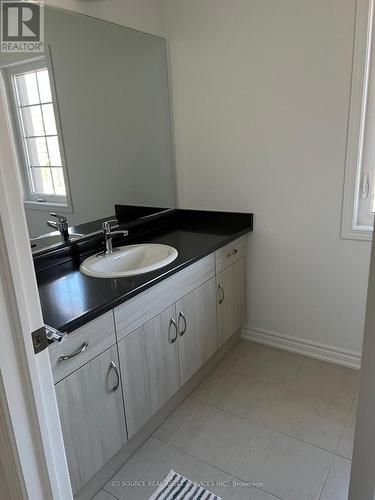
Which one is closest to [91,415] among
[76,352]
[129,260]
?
[76,352]

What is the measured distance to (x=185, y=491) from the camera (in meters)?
1.55

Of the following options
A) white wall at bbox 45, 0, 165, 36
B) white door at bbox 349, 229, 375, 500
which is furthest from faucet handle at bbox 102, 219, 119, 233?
white door at bbox 349, 229, 375, 500

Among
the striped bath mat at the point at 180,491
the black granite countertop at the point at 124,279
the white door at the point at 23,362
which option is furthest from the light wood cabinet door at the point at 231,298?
the white door at the point at 23,362

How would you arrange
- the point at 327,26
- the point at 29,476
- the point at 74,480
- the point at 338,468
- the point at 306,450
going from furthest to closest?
the point at 327,26
the point at 306,450
the point at 338,468
the point at 74,480
the point at 29,476

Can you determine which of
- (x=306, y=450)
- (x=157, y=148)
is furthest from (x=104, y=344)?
(x=157, y=148)

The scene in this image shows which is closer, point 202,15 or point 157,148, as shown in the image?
point 202,15

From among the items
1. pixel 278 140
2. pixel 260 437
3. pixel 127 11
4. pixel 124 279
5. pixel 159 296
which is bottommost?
pixel 260 437

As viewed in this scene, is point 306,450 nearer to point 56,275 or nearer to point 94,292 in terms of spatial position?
point 94,292

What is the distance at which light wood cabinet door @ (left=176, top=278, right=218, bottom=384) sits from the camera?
1903mm

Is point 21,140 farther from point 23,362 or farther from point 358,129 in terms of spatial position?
point 358,129

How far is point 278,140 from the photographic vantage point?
7.21ft

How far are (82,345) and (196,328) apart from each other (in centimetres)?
82

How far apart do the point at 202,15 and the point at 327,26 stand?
0.76 metres

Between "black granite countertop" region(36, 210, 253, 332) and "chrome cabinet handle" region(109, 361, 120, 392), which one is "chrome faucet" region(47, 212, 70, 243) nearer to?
"black granite countertop" region(36, 210, 253, 332)
